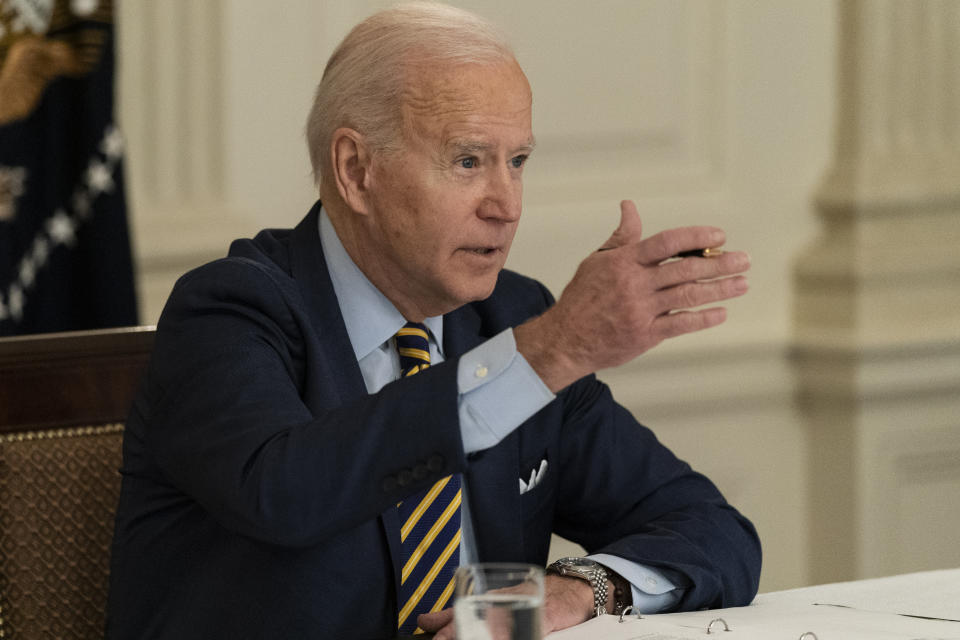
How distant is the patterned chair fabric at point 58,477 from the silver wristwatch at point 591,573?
2.17ft

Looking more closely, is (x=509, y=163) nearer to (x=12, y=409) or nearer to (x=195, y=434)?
(x=195, y=434)

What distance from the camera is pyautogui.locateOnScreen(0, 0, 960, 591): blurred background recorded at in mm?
3186

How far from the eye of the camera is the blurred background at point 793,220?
319 centimetres

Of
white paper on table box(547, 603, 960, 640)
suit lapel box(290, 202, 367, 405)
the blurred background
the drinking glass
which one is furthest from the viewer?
the blurred background

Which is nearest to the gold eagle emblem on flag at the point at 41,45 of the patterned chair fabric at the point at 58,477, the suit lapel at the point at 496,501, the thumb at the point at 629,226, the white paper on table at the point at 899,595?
the patterned chair fabric at the point at 58,477

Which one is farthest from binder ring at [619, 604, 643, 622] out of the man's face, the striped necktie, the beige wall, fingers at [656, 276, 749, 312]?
the beige wall

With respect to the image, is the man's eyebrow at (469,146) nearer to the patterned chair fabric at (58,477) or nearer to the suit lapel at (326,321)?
the suit lapel at (326,321)

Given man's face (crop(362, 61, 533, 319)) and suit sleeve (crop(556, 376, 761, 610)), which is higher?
man's face (crop(362, 61, 533, 319))

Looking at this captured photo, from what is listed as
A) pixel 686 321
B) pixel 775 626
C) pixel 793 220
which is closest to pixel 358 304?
pixel 686 321

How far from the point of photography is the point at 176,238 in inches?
109

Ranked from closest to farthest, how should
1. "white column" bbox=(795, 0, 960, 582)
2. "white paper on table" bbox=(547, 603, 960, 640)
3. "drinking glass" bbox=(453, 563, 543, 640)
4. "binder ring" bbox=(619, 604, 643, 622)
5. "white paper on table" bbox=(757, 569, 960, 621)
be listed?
"drinking glass" bbox=(453, 563, 543, 640) → "white paper on table" bbox=(547, 603, 960, 640) → "binder ring" bbox=(619, 604, 643, 622) → "white paper on table" bbox=(757, 569, 960, 621) → "white column" bbox=(795, 0, 960, 582)

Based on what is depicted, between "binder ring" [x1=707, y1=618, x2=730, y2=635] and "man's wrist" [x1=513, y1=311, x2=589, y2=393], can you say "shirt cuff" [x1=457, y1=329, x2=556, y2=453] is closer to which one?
"man's wrist" [x1=513, y1=311, x2=589, y2=393]

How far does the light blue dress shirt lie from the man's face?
0.08 metres

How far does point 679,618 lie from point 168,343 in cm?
70
